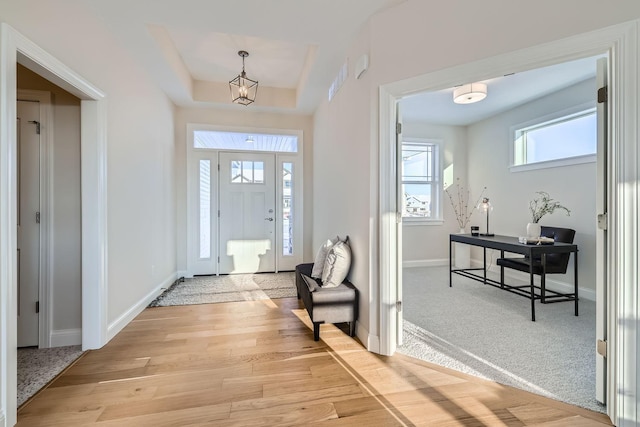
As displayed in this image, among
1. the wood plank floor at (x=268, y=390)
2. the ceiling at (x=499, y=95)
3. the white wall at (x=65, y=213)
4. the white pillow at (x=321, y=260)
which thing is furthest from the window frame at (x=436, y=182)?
the white wall at (x=65, y=213)

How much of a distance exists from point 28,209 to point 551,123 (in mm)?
6064

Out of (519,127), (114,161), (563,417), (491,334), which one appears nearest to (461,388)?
(563,417)

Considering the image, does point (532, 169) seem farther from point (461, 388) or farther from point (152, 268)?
point (152, 268)

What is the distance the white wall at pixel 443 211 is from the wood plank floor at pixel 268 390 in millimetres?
3257

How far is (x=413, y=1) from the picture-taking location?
6.73 feet

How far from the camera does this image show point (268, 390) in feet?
5.82

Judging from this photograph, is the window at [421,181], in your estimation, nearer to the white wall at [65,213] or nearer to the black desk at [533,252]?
the black desk at [533,252]

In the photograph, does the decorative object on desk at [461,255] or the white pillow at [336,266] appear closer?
the white pillow at [336,266]

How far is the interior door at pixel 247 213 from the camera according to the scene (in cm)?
467

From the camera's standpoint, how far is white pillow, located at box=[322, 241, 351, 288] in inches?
102

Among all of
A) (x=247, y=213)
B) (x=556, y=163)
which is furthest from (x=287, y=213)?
(x=556, y=163)

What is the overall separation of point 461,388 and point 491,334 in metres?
0.98

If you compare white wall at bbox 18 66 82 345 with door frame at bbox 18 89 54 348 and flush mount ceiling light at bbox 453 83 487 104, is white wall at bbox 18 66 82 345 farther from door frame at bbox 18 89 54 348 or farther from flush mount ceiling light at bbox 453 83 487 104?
flush mount ceiling light at bbox 453 83 487 104

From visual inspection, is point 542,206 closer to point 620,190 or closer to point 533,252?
point 533,252
